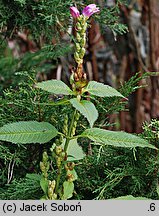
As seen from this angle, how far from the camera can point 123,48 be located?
1930 millimetres

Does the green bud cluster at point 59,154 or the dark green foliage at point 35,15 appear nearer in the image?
the green bud cluster at point 59,154

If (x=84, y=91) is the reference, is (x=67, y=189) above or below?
below

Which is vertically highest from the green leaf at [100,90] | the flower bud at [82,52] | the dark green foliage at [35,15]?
the dark green foliage at [35,15]

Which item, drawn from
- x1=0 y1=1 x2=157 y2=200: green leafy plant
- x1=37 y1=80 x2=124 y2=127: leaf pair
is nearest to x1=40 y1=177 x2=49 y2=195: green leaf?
x1=0 y1=1 x2=157 y2=200: green leafy plant

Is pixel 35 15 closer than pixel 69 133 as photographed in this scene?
No

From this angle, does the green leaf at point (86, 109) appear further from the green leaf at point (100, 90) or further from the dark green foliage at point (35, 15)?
the dark green foliage at point (35, 15)

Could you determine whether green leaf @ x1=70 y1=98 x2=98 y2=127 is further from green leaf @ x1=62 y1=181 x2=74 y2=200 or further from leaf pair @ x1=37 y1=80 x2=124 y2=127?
green leaf @ x1=62 y1=181 x2=74 y2=200

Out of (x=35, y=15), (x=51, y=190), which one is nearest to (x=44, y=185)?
(x=51, y=190)

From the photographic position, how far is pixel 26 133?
629mm

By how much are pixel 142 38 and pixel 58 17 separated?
1.01m

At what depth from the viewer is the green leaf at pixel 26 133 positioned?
0.62 metres

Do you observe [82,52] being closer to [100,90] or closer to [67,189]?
[100,90]

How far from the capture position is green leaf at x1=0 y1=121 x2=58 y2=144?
624 mm

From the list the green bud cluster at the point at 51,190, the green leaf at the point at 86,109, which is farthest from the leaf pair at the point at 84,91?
the green bud cluster at the point at 51,190
